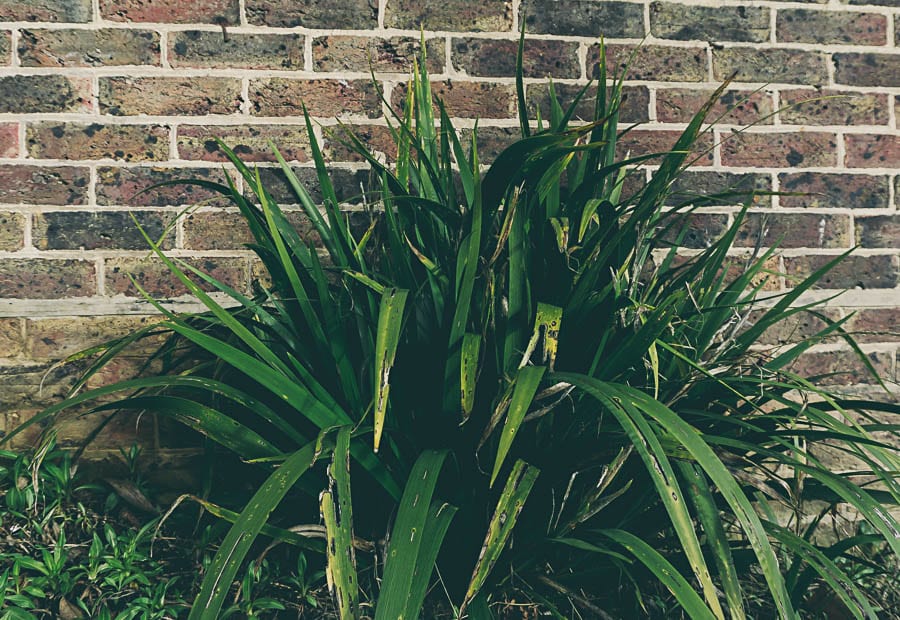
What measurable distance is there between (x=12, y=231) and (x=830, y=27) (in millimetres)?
2002

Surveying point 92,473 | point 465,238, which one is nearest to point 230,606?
point 92,473

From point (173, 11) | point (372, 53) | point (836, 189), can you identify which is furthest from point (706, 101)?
point (173, 11)

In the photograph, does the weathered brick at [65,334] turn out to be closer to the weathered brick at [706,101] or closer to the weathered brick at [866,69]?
the weathered brick at [706,101]

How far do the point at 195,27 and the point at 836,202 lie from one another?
1.59m

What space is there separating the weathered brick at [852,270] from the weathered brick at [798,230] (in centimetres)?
4

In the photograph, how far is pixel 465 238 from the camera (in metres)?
1.05

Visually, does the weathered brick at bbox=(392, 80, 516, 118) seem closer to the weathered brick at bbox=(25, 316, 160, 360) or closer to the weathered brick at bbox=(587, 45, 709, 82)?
the weathered brick at bbox=(587, 45, 709, 82)

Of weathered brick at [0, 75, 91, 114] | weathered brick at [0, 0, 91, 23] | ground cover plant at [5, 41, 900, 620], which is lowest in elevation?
ground cover plant at [5, 41, 900, 620]

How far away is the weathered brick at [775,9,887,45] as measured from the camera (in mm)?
1655

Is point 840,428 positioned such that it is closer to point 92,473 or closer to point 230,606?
point 230,606

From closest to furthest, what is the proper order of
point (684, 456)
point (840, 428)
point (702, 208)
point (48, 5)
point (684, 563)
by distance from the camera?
1. point (684, 456)
2. point (840, 428)
3. point (684, 563)
4. point (48, 5)
5. point (702, 208)

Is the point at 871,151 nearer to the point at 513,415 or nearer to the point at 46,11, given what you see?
the point at 513,415

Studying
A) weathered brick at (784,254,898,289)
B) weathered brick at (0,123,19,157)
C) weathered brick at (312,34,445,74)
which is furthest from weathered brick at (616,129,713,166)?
weathered brick at (0,123,19,157)

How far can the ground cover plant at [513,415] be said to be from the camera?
2.95 ft
